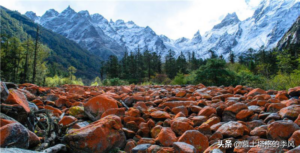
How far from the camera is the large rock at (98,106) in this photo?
7.71 ft

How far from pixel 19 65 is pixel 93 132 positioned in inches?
1037

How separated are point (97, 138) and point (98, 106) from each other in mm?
867

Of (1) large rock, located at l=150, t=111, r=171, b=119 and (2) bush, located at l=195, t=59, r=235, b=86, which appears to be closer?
(1) large rock, located at l=150, t=111, r=171, b=119

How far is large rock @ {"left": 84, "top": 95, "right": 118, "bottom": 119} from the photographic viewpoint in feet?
7.71

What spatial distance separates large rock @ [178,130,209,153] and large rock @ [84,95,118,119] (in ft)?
3.91

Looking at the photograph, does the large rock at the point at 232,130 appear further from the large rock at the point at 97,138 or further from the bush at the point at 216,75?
the bush at the point at 216,75

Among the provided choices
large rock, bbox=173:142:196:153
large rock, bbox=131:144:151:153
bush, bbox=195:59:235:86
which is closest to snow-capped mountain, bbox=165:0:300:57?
bush, bbox=195:59:235:86

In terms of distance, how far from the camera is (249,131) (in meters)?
1.72

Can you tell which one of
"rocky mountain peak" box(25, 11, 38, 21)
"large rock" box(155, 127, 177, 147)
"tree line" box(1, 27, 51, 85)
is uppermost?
"rocky mountain peak" box(25, 11, 38, 21)

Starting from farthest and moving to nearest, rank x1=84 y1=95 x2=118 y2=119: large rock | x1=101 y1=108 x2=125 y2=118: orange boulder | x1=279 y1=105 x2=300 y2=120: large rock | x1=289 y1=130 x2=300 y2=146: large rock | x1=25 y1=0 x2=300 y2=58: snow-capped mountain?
x1=25 y1=0 x2=300 y2=58: snow-capped mountain < x1=84 y1=95 x2=118 y2=119: large rock < x1=101 y1=108 x2=125 y2=118: orange boulder < x1=279 y1=105 x2=300 y2=120: large rock < x1=289 y1=130 x2=300 y2=146: large rock

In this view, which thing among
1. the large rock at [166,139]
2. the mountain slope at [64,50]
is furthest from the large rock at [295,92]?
the mountain slope at [64,50]

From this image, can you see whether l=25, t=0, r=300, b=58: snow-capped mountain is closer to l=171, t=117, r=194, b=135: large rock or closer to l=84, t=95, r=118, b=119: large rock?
l=84, t=95, r=118, b=119: large rock

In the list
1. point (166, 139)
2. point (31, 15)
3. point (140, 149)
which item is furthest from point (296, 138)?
point (31, 15)

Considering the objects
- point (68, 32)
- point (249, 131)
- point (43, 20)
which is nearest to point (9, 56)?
point (249, 131)
